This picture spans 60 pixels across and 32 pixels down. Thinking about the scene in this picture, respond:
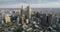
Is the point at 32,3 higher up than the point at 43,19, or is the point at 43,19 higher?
the point at 32,3

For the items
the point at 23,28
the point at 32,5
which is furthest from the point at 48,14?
the point at 23,28

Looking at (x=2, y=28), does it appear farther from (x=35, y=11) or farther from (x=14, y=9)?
(x=35, y=11)

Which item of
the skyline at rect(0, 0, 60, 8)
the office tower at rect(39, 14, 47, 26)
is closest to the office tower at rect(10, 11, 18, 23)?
the skyline at rect(0, 0, 60, 8)

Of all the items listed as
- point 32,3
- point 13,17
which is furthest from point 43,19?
point 13,17

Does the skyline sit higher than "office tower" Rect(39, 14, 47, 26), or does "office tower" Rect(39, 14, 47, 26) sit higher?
the skyline

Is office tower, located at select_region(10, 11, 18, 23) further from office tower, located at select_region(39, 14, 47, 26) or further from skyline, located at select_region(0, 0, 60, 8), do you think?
office tower, located at select_region(39, 14, 47, 26)

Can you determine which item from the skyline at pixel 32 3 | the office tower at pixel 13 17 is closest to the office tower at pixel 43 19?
the skyline at pixel 32 3

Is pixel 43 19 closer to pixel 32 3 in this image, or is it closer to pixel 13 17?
pixel 32 3

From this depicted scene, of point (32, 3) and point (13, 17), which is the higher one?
point (32, 3)
